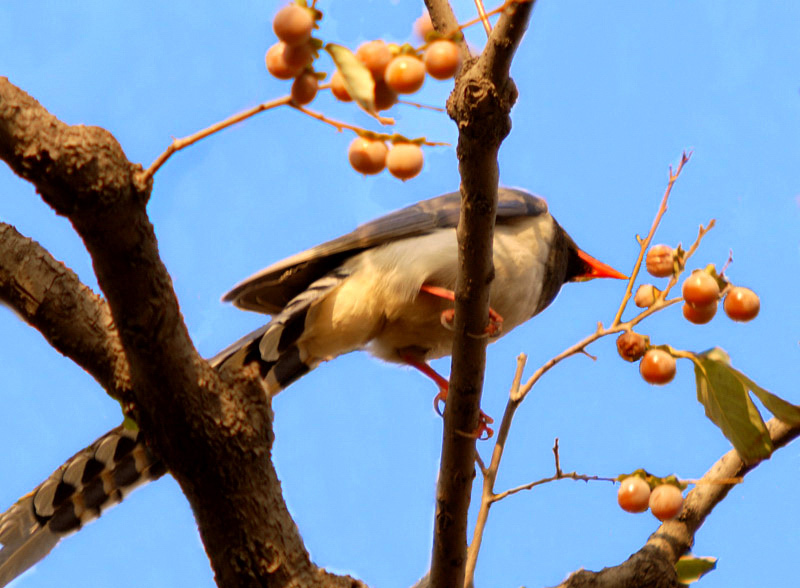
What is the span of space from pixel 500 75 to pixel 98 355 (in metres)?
1.19

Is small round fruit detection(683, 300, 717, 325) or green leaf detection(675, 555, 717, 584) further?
green leaf detection(675, 555, 717, 584)

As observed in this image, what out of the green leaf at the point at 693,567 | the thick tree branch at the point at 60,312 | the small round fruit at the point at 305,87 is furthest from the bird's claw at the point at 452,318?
the small round fruit at the point at 305,87

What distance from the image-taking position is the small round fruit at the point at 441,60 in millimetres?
1679

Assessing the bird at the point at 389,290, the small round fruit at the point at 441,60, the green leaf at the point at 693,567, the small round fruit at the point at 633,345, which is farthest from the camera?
the bird at the point at 389,290

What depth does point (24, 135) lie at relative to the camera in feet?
6.09

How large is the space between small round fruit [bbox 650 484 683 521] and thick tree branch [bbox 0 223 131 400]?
4.82 feet

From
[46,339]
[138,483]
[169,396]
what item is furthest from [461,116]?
[138,483]

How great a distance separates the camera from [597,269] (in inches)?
180

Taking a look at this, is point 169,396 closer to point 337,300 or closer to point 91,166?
Result: point 91,166

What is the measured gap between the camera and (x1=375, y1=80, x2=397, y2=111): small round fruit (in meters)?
1.71

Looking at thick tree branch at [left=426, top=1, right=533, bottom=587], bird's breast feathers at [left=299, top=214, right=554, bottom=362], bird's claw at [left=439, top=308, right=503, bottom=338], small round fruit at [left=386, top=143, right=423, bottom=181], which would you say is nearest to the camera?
small round fruit at [left=386, top=143, right=423, bottom=181]

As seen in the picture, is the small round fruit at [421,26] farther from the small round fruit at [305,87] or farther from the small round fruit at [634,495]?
the small round fruit at [634,495]

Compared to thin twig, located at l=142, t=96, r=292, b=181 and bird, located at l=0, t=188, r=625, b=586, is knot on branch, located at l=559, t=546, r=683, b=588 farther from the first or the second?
thin twig, located at l=142, t=96, r=292, b=181

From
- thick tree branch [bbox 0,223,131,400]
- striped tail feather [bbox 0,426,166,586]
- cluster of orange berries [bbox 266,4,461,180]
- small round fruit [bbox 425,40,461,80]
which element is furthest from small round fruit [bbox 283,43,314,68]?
striped tail feather [bbox 0,426,166,586]
